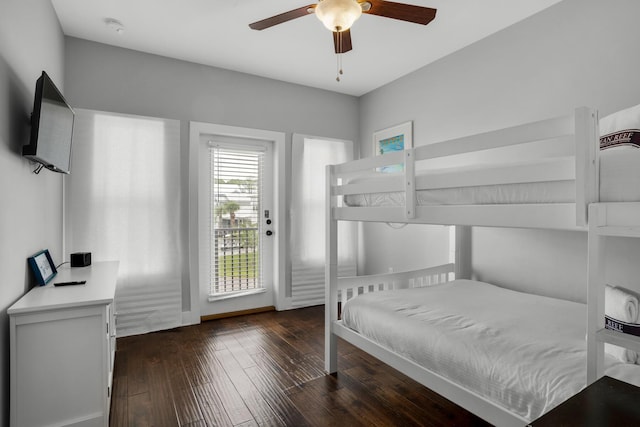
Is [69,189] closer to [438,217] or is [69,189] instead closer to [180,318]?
[180,318]

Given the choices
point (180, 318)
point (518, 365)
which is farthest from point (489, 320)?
point (180, 318)

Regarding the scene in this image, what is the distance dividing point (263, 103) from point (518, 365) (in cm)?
333

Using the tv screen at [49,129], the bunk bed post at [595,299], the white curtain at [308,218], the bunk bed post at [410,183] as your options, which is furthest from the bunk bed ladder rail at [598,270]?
the white curtain at [308,218]

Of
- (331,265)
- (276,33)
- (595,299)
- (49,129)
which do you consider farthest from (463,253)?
(49,129)

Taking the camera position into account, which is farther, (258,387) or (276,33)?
(276,33)

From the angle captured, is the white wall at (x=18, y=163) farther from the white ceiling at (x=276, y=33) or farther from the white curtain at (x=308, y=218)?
the white curtain at (x=308, y=218)

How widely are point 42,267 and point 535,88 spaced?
3526 mm

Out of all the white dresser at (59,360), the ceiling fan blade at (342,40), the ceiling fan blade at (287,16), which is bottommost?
the white dresser at (59,360)

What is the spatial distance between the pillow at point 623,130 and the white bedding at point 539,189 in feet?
0.82

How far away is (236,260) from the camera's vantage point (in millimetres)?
3707

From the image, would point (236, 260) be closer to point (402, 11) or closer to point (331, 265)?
point (331, 265)

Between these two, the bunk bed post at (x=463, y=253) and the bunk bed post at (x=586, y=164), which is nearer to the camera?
the bunk bed post at (x=586, y=164)

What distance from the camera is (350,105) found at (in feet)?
14.3

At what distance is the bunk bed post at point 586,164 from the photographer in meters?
1.12
